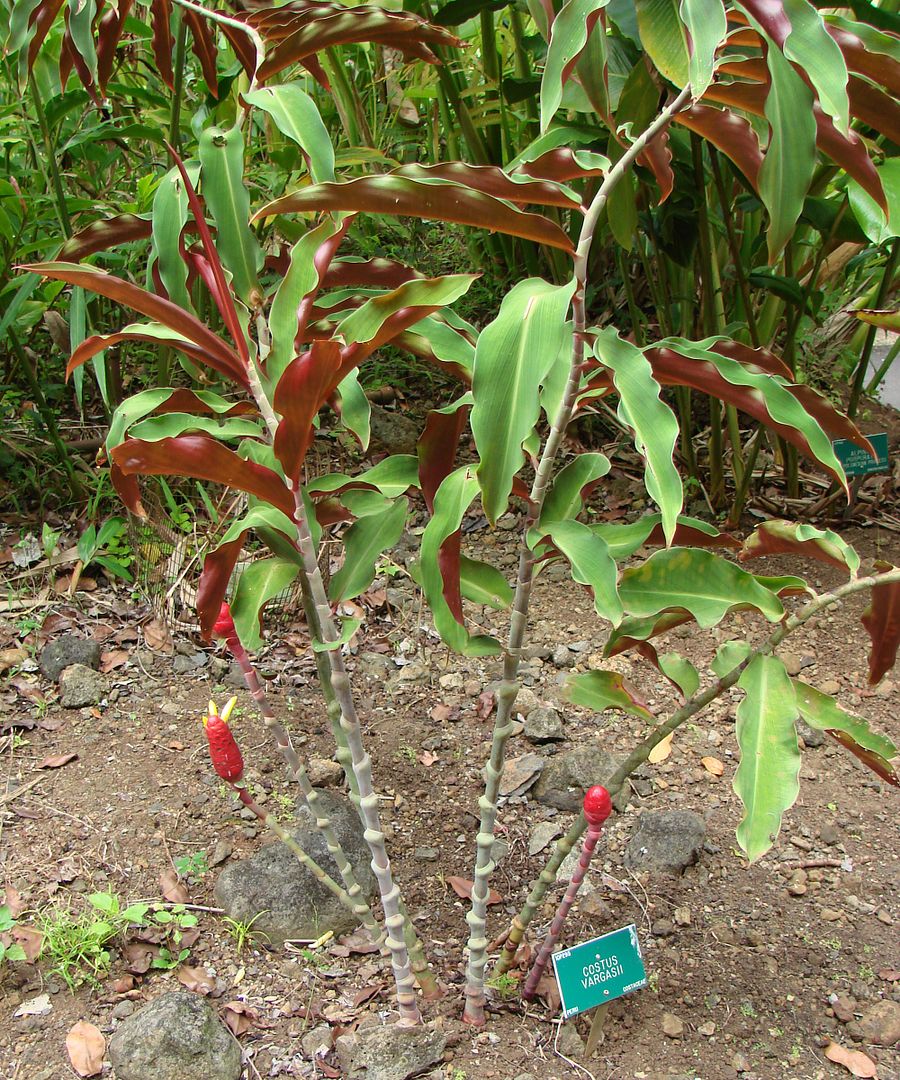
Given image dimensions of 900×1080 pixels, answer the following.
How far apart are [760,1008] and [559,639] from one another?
3.19 ft

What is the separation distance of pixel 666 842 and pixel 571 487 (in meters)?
0.80

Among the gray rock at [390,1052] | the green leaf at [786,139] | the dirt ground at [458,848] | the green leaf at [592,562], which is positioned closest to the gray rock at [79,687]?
the dirt ground at [458,848]

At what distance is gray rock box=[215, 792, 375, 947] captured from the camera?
1527 millimetres

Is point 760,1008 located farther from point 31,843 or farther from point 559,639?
point 31,843

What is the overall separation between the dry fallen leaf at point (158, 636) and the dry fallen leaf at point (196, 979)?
2.78 ft

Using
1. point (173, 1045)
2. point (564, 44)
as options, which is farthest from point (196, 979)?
point (564, 44)

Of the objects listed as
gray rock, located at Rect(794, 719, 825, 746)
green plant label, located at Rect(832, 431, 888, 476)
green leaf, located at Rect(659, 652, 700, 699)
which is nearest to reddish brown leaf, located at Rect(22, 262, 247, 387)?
green leaf, located at Rect(659, 652, 700, 699)

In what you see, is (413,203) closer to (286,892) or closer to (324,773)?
(286,892)

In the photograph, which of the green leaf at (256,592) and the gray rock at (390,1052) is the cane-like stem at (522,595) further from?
the green leaf at (256,592)

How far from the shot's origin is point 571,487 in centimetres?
113

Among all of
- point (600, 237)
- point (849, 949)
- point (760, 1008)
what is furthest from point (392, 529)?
point (600, 237)

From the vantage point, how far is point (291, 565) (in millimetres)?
1178

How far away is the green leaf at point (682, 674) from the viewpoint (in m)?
1.21

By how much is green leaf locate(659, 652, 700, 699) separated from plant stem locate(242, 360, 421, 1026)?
382 millimetres
